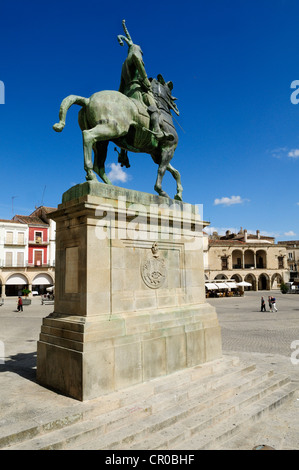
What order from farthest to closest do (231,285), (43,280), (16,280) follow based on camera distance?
(43,280) < (16,280) < (231,285)

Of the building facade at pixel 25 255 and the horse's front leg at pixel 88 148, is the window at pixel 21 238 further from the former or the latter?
the horse's front leg at pixel 88 148

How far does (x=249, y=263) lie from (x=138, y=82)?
55780 mm

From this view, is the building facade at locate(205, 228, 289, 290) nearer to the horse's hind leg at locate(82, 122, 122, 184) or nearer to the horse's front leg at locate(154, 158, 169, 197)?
the horse's front leg at locate(154, 158, 169, 197)

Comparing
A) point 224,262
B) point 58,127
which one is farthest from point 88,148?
point 224,262

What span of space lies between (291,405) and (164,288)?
2.75 meters

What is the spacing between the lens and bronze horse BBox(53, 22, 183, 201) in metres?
5.27

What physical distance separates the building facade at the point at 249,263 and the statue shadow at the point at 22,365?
153 feet

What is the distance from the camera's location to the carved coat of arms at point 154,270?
17.6 feet

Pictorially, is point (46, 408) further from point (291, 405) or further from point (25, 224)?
point (25, 224)

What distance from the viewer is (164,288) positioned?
5.66 m

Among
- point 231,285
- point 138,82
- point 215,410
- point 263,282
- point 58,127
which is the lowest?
point 263,282

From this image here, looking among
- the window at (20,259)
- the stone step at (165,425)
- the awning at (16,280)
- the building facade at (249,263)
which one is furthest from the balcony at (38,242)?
the stone step at (165,425)

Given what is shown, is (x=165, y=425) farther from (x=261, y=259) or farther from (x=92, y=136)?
(x=261, y=259)

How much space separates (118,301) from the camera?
16.1 feet
